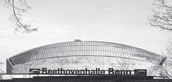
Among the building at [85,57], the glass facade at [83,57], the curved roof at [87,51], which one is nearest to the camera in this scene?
the building at [85,57]

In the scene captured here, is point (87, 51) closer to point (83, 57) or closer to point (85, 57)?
point (85, 57)

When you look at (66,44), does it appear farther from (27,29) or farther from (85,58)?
(27,29)

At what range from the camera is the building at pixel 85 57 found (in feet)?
278

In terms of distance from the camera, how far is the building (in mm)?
84625

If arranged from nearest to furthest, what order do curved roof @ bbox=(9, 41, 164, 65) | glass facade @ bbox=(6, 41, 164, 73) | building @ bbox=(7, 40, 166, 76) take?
building @ bbox=(7, 40, 166, 76)
glass facade @ bbox=(6, 41, 164, 73)
curved roof @ bbox=(9, 41, 164, 65)

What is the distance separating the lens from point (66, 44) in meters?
94.0

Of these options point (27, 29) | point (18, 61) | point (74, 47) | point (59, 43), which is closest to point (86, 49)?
point (74, 47)

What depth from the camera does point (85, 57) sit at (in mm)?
87125

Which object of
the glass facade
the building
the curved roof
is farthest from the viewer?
the curved roof

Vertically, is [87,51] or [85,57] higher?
[87,51]

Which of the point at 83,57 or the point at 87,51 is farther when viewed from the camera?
the point at 87,51

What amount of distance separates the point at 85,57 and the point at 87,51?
251 centimetres

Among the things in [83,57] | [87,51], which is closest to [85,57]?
[83,57]

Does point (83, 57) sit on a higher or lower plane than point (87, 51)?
lower
